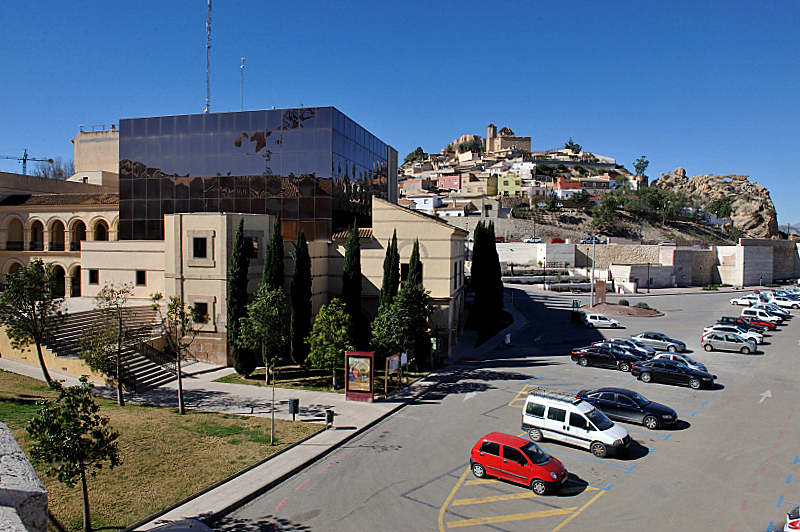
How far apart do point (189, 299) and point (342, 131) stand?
14.8 metres

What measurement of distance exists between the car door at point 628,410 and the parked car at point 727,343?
724 inches

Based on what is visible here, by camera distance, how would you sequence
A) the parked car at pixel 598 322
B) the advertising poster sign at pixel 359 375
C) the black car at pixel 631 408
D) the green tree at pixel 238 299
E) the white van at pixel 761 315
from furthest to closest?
1. the white van at pixel 761 315
2. the parked car at pixel 598 322
3. the green tree at pixel 238 299
4. the advertising poster sign at pixel 359 375
5. the black car at pixel 631 408

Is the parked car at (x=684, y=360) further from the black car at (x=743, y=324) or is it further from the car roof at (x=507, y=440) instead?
the car roof at (x=507, y=440)

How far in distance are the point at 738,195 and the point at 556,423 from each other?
138 metres

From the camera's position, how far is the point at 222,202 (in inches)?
1410

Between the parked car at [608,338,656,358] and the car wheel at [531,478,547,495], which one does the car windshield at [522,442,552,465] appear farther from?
the parked car at [608,338,656,358]

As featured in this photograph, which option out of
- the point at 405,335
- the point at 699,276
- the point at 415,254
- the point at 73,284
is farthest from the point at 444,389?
the point at 699,276

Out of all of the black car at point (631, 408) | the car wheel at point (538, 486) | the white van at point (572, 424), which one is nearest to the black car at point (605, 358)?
the black car at point (631, 408)

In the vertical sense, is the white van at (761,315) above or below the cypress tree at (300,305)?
below

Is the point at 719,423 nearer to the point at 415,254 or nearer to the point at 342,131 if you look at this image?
the point at 415,254

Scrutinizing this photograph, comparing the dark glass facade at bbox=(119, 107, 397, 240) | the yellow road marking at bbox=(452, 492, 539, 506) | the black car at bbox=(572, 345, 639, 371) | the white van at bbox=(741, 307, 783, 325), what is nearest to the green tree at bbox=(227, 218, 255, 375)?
the dark glass facade at bbox=(119, 107, 397, 240)

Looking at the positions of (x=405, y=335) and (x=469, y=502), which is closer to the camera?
(x=469, y=502)

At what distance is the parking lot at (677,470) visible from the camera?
1377 centimetres

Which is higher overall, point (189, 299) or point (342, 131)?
point (342, 131)
